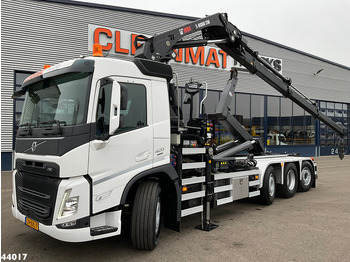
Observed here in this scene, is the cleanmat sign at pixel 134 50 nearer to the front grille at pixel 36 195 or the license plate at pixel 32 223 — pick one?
the front grille at pixel 36 195

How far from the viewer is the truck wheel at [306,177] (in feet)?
30.0

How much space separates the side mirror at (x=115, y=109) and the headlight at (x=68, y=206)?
0.91m

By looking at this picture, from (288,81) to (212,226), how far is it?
218 inches

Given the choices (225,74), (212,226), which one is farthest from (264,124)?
(212,226)

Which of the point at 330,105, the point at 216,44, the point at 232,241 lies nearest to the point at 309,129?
the point at 330,105

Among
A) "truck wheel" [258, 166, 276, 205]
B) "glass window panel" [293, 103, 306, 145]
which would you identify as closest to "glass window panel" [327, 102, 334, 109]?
"glass window panel" [293, 103, 306, 145]

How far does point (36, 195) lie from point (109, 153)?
1.12 metres

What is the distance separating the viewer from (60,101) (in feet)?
13.0

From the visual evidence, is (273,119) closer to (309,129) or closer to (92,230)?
(309,129)

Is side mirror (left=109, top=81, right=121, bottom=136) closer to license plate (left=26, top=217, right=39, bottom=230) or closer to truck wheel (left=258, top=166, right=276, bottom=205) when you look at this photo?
license plate (left=26, top=217, right=39, bottom=230)

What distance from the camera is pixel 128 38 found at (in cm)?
1564

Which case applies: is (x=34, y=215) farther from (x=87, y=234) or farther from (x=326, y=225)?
(x=326, y=225)

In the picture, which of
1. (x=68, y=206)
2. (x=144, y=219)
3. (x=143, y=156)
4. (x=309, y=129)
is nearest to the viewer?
(x=68, y=206)

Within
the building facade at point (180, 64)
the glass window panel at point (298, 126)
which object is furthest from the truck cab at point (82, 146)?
the glass window panel at point (298, 126)
